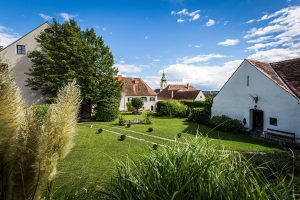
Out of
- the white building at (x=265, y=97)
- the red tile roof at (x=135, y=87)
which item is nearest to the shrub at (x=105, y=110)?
the white building at (x=265, y=97)

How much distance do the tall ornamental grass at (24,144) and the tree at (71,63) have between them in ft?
76.1

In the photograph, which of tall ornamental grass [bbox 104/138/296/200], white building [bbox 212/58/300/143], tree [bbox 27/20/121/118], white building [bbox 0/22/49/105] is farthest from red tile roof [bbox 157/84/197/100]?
tall ornamental grass [bbox 104/138/296/200]

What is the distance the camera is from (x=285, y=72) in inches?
784

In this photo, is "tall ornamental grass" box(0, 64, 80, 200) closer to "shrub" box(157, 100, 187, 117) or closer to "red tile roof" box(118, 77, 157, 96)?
"shrub" box(157, 100, 187, 117)

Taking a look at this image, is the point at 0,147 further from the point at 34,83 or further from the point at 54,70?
the point at 34,83

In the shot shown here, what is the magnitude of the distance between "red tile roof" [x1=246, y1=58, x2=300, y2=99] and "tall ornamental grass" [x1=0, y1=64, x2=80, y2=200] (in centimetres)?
1941

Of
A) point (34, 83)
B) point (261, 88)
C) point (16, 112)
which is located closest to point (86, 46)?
point (34, 83)

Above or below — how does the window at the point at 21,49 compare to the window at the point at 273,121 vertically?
above

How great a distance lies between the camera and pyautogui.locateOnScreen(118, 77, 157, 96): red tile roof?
44.6 meters

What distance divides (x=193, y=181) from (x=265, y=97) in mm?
19208

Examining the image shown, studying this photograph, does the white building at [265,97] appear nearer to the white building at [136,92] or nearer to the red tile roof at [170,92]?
the white building at [136,92]

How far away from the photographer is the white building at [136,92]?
44.0 metres

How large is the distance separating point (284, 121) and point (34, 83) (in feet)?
89.0

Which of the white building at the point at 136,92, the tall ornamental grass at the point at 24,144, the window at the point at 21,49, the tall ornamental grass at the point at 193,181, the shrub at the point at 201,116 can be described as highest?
the window at the point at 21,49
